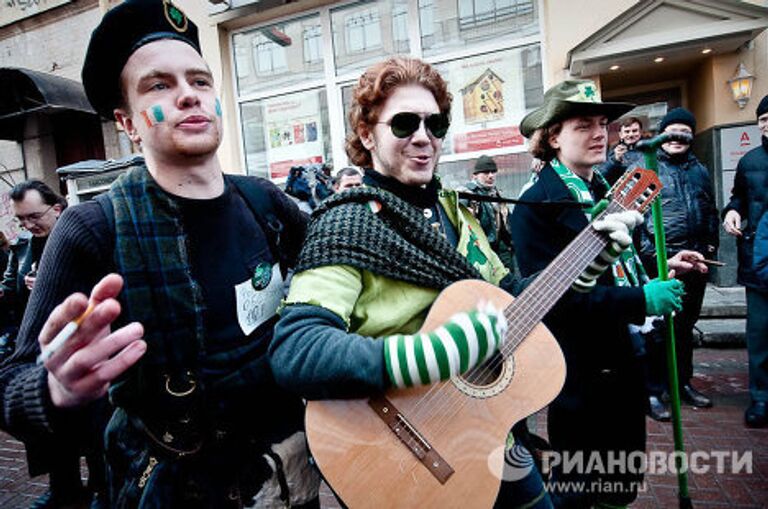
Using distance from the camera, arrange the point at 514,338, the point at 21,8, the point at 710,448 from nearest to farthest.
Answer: the point at 514,338 < the point at 710,448 < the point at 21,8

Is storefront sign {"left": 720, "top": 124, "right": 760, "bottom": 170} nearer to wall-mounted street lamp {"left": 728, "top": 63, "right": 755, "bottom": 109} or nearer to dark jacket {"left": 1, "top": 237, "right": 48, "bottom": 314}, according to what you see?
wall-mounted street lamp {"left": 728, "top": 63, "right": 755, "bottom": 109}

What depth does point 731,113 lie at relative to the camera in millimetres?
6297

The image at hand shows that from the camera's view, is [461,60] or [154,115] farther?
[461,60]

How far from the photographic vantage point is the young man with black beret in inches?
49.5

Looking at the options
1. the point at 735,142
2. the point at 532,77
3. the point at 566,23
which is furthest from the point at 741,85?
the point at 532,77

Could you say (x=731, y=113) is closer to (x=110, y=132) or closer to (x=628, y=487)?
(x=628, y=487)

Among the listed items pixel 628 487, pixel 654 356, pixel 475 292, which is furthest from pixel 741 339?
pixel 475 292

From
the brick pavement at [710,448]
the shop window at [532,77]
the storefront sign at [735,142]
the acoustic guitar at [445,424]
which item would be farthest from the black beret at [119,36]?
the storefront sign at [735,142]

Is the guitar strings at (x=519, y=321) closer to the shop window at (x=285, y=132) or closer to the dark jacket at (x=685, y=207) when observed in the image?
the dark jacket at (x=685, y=207)

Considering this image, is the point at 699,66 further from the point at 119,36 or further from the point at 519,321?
the point at 119,36

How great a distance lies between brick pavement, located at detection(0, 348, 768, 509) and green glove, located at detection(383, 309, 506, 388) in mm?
2286

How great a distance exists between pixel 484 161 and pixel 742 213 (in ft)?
9.12

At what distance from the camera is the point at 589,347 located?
6.67 ft

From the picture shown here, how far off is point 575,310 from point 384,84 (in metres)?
1.17
